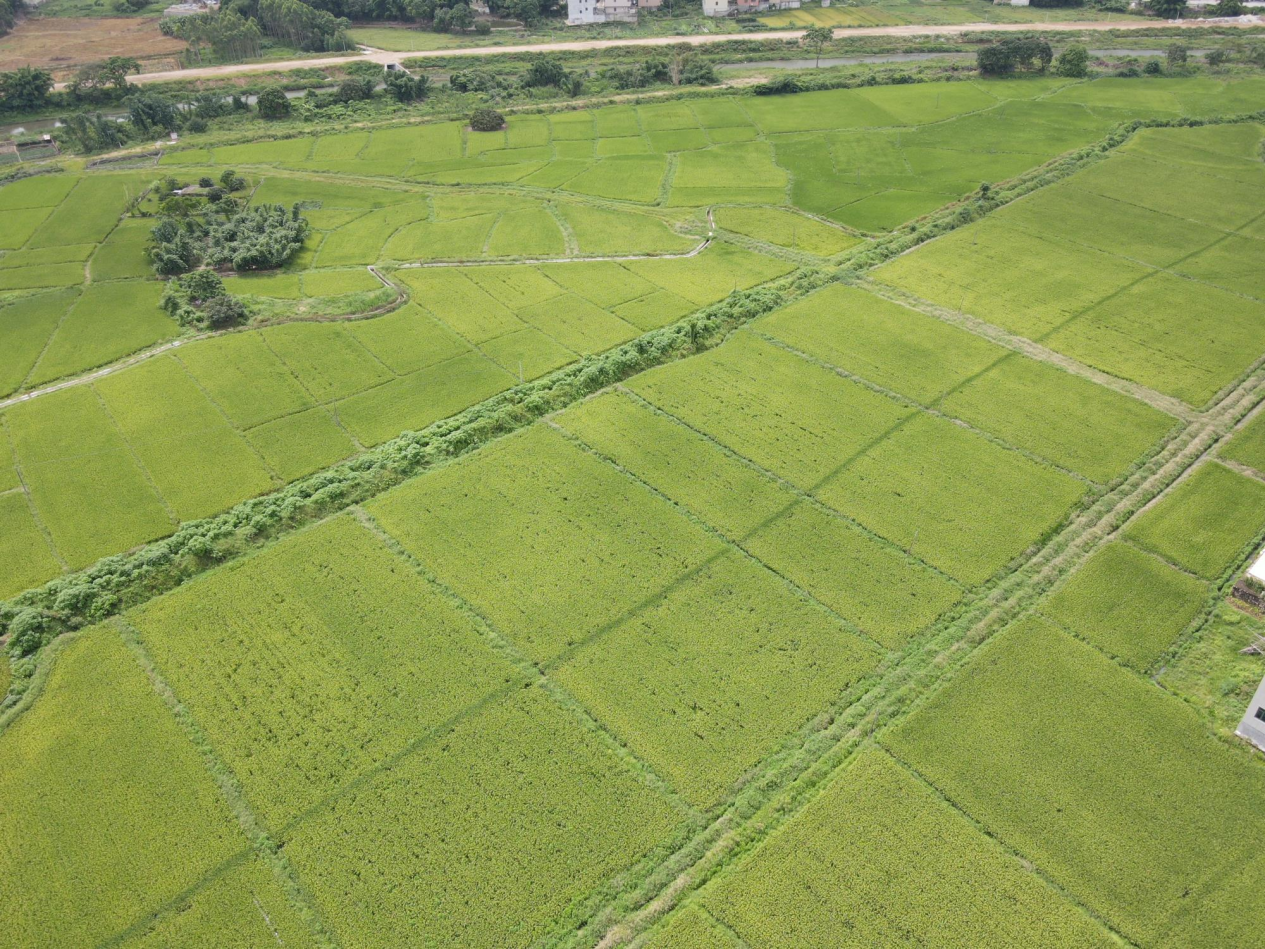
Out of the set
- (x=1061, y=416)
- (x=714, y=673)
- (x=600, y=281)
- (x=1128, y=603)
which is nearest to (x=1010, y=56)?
(x=600, y=281)

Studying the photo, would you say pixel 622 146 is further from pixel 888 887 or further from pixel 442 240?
pixel 888 887

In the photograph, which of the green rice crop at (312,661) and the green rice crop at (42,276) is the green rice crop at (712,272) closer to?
the green rice crop at (312,661)

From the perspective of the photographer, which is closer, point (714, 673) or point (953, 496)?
point (714, 673)

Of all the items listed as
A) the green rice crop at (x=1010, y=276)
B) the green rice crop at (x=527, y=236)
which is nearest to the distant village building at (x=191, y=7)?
the green rice crop at (x=527, y=236)

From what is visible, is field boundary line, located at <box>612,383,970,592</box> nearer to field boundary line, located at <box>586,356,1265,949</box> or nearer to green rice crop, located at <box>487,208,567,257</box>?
field boundary line, located at <box>586,356,1265,949</box>

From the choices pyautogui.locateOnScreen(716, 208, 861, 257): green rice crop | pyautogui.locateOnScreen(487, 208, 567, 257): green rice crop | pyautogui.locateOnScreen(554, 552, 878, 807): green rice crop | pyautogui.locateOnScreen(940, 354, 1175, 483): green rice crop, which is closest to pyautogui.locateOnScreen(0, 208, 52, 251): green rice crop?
pyautogui.locateOnScreen(487, 208, 567, 257): green rice crop

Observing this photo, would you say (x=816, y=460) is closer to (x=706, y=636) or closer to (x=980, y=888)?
(x=706, y=636)
